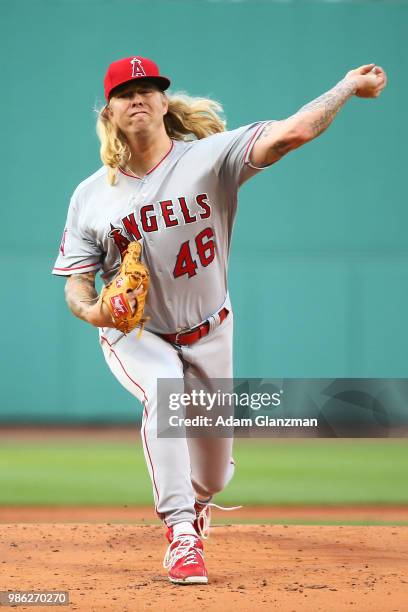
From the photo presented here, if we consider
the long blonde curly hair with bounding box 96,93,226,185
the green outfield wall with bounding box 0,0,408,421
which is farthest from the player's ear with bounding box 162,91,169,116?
the green outfield wall with bounding box 0,0,408,421

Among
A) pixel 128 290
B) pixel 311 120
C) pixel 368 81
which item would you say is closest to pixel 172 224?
pixel 128 290

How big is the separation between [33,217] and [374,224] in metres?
3.33

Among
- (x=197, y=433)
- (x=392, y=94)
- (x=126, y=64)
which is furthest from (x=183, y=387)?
(x=392, y=94)

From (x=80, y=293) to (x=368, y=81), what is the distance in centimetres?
107

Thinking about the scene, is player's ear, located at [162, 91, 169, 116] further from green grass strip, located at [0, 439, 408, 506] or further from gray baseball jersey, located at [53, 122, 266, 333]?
green grass strip, located at [0, 439, 408, 506]

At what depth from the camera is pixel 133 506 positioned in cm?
505

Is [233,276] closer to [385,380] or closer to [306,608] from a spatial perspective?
[385,380]

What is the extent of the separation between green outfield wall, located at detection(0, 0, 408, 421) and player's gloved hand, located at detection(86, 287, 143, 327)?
19.4 ft

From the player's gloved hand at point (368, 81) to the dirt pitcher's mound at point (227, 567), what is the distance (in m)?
1.38

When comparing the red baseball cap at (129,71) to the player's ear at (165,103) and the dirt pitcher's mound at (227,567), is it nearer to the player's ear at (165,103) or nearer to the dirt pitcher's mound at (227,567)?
the player's ear at (165,103)

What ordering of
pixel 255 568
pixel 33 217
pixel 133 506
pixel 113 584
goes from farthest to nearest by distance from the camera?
pixel 33 217
pixel 133 506
pixel 255 568
pixel 113 584

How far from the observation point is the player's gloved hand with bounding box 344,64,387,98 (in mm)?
2600

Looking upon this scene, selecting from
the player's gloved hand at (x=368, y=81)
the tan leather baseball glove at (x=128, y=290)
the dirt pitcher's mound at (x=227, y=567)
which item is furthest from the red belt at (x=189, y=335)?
the player's gloved hand at (x=368, y=81)

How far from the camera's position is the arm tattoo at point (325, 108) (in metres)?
2.49
